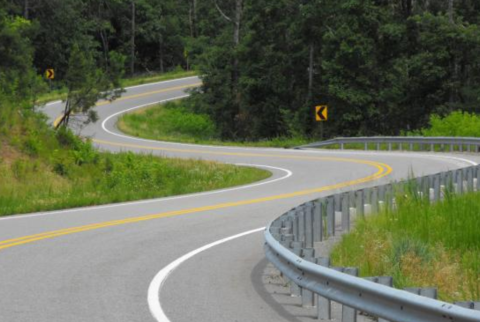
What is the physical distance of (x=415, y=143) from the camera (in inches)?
1439

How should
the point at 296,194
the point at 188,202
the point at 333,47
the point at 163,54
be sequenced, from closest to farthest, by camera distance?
the point at 188,202 < the point at 296,194 < the point at 333,47 < the point at 163,54

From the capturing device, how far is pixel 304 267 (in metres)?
8.34

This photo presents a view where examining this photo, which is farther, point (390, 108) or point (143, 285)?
point (390, 108)

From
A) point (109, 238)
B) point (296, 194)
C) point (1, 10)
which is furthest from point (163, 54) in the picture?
point (109, 238)

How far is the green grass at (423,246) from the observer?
31.4 feet

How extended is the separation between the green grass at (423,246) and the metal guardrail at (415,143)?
18.6 meters

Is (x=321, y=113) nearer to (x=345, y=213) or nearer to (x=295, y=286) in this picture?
(x=345, y=213)

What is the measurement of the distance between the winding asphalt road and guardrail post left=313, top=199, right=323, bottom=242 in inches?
35.5

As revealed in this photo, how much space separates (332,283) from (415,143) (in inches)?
1166

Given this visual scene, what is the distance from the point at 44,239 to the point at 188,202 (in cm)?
619

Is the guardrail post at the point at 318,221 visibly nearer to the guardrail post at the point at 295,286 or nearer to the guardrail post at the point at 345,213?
the guardrail post at the point at 345,213

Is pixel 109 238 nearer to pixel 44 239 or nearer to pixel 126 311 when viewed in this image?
pixel 44 239

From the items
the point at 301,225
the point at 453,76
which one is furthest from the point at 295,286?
the point at 453,76

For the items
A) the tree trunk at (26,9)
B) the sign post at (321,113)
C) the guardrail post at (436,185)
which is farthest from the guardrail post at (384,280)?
the tree trunk at (26,9)
